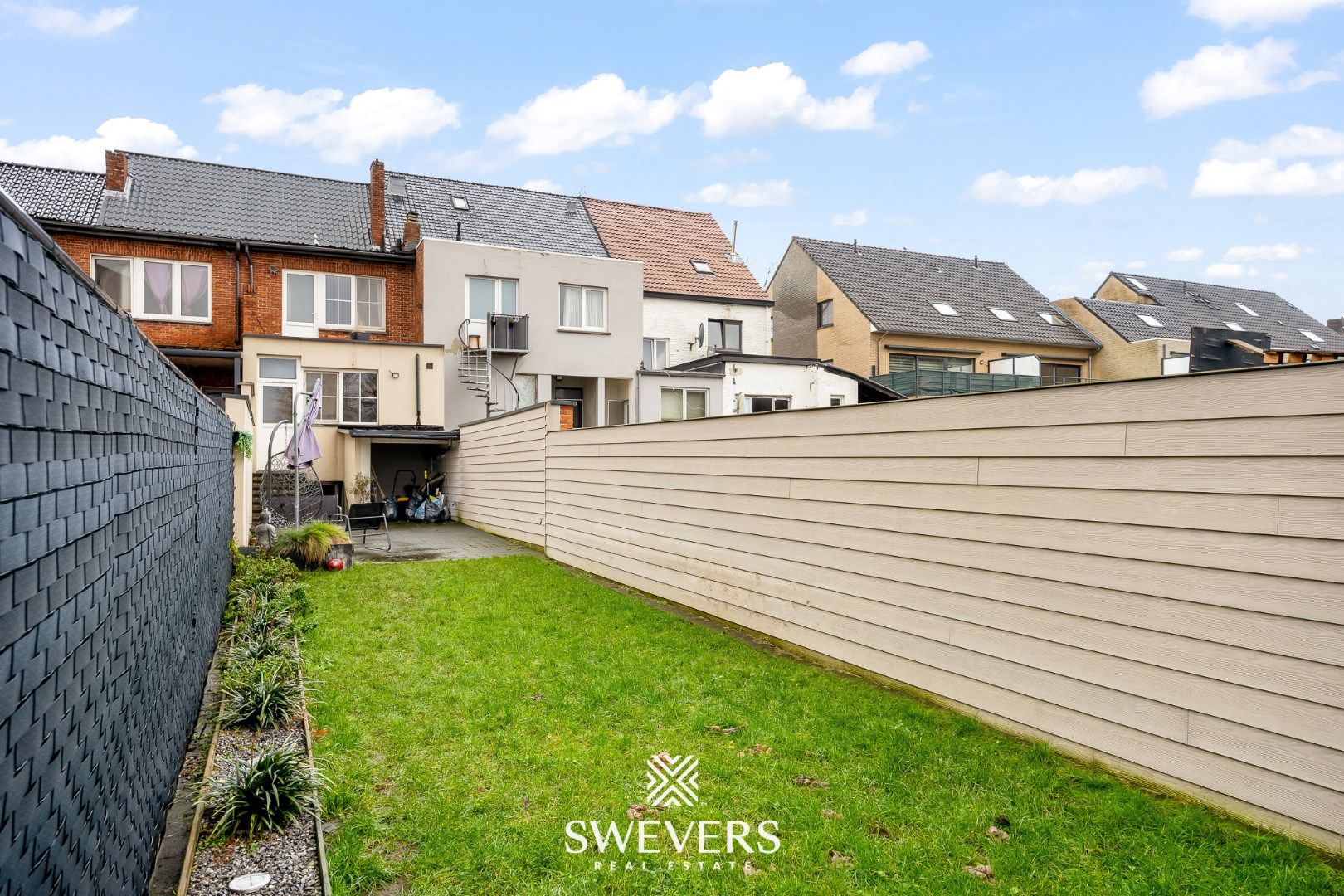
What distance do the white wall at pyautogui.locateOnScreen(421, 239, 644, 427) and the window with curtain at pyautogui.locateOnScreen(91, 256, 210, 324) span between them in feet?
17.3

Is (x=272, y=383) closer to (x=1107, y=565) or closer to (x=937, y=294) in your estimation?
(x=1107, y=565)

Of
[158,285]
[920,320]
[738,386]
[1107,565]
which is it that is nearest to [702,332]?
[738,386]

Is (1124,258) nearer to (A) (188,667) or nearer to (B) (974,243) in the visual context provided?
(B) (974,243)

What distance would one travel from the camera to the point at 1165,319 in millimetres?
32844

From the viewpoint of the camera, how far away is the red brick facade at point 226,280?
18734 mm

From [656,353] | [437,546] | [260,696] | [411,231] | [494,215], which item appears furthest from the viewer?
[656,353]

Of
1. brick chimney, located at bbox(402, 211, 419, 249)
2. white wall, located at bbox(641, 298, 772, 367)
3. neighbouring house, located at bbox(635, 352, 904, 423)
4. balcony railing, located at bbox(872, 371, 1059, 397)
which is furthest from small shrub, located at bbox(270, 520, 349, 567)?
balcony railing, located at bbox(872, 371, 1059, 397)

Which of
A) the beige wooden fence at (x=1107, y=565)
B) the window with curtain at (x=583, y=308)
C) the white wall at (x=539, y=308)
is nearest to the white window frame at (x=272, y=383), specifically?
the white wall at (x=539, y=308)

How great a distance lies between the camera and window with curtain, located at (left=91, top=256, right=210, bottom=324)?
61.6 feet

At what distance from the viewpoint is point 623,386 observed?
2352 centimetres

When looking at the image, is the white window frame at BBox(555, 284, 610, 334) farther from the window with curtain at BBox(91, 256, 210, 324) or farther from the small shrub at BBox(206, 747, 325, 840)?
the small shrub at BBox(206, 747, 325, 840)

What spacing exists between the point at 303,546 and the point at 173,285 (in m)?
12.9

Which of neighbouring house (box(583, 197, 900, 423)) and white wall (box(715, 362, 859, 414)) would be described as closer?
white wall (box(715, 362, 859, 414))

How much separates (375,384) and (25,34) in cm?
1018
